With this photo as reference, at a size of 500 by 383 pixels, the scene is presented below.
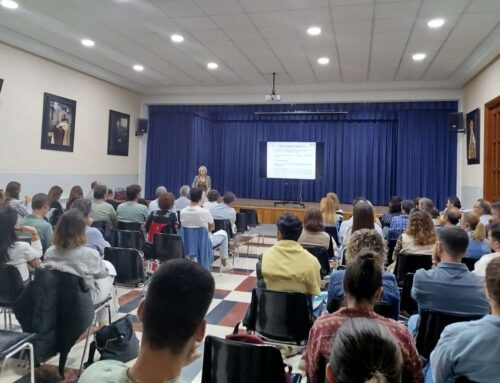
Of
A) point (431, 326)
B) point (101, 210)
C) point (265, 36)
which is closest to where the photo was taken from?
point (431, 326)

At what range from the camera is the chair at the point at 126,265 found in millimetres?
3652

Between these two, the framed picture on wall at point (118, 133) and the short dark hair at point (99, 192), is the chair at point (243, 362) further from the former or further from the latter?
the framed picture on wall at point (118, 133)

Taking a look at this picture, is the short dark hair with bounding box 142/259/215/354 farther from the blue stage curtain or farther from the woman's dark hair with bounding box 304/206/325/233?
the blue stage curtain

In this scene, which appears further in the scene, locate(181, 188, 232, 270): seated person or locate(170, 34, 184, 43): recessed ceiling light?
locate(170, 34, 184, 43): recessed ceiling light

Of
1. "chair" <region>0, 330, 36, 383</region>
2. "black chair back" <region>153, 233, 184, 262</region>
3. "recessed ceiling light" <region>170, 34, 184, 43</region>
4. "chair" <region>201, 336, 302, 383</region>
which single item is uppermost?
"recessed ceiling light" <region>170, 34, 184, 43</region>

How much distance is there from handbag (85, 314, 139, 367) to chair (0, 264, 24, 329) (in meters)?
0.95

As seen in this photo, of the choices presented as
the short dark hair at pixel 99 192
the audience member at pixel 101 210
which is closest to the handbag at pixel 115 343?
the audience member at pixel 101 210

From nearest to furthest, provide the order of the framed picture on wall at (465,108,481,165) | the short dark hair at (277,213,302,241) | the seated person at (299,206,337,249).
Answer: the short dark hair at (277,213,302,241)
the seated person at (299,206,337,249)
the framed picture on wall at (465,108,481,165)

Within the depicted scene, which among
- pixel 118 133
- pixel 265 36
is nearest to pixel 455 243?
pixel 265 36

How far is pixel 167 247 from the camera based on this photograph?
174 inches

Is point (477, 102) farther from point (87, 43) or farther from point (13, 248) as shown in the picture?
point (13, 248)

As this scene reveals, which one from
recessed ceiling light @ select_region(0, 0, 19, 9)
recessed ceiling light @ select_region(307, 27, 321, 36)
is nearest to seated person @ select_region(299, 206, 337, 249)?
recessed ceiling light @ select_region(307, 27, 321, 36)

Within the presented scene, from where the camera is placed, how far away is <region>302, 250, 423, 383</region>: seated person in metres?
1.59

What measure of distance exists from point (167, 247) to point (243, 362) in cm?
295
